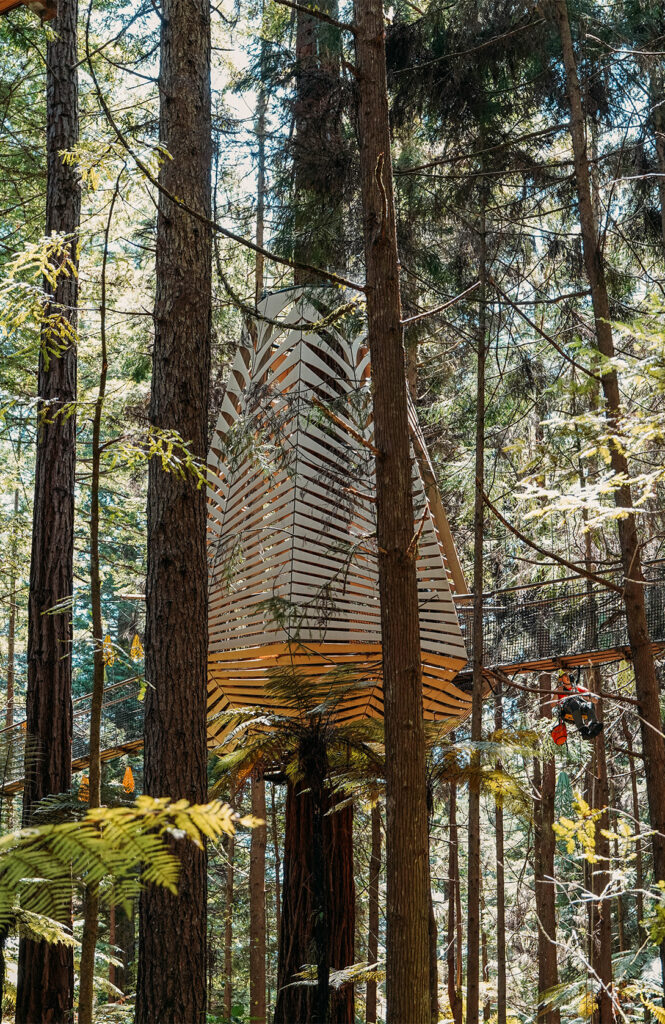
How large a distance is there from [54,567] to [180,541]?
1568 millimetres

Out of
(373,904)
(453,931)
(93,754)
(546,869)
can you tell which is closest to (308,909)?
(93,754)

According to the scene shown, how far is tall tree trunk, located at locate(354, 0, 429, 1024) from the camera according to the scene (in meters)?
3.02

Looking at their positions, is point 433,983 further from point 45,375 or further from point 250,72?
point 250,72

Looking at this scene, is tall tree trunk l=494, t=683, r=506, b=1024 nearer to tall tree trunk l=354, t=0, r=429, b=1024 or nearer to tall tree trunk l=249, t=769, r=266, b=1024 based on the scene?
tall tree trunk l=249, t=769, r=266, b=1024

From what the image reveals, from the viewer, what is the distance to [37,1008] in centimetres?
466

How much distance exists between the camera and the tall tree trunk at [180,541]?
363cm

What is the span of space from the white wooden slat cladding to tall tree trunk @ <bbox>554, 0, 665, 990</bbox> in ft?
3.41

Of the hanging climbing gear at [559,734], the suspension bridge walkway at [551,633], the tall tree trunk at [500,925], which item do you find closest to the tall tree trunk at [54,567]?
the suspension bridge walkway at [551,633]

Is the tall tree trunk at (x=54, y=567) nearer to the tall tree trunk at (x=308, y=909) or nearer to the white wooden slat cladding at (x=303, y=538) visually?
the white wooden slat cladding at (x=303, y=538)

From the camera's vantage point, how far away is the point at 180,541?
4.07 m

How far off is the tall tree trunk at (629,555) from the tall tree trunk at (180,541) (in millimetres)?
2033

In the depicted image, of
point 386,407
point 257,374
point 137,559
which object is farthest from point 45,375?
point 137,559

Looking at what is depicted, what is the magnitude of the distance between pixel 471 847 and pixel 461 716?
0.78m

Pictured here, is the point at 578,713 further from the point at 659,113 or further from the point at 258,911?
the point at 258,911
